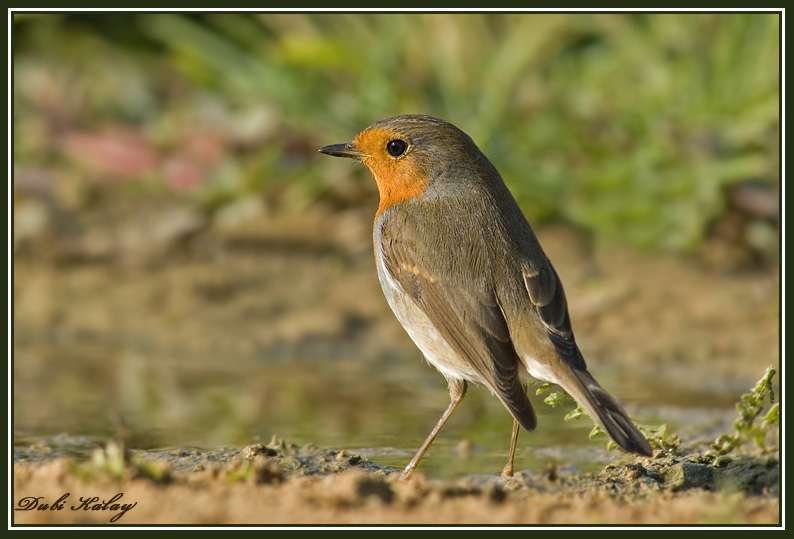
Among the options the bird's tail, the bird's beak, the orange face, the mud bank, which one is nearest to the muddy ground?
the mud bank

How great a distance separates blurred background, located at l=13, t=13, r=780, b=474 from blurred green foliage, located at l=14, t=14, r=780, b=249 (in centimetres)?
2

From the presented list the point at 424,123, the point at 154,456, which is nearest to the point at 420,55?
the point at 424,123

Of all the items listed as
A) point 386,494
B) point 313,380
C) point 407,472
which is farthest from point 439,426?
point 313,380

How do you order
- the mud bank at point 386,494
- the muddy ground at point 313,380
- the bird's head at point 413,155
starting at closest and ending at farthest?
the mud bank at point 386,494, the muddy ground at point 313,380, the bird's head at point 413,155

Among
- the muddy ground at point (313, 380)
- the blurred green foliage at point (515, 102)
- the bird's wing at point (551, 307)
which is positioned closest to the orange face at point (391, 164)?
the bird's wing at point (551, 307)

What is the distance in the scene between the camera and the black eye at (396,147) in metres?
4.93

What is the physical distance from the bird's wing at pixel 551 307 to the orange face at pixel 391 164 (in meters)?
0.59

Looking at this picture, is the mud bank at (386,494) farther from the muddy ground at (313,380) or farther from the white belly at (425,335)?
the white belly at (425,335)

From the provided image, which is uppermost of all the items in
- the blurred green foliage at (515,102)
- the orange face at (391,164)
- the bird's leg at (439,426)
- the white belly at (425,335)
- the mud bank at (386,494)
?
the blurred green foliage at (515,102)

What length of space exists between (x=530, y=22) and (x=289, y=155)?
178cm

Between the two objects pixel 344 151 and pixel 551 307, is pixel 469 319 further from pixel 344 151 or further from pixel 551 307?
pixel 344 151

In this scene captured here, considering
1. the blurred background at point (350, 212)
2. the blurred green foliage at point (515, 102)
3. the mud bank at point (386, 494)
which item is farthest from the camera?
the blurred green foliage at point (515, 102)

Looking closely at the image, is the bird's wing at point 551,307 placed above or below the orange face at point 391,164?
below

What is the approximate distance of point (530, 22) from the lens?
852cm
